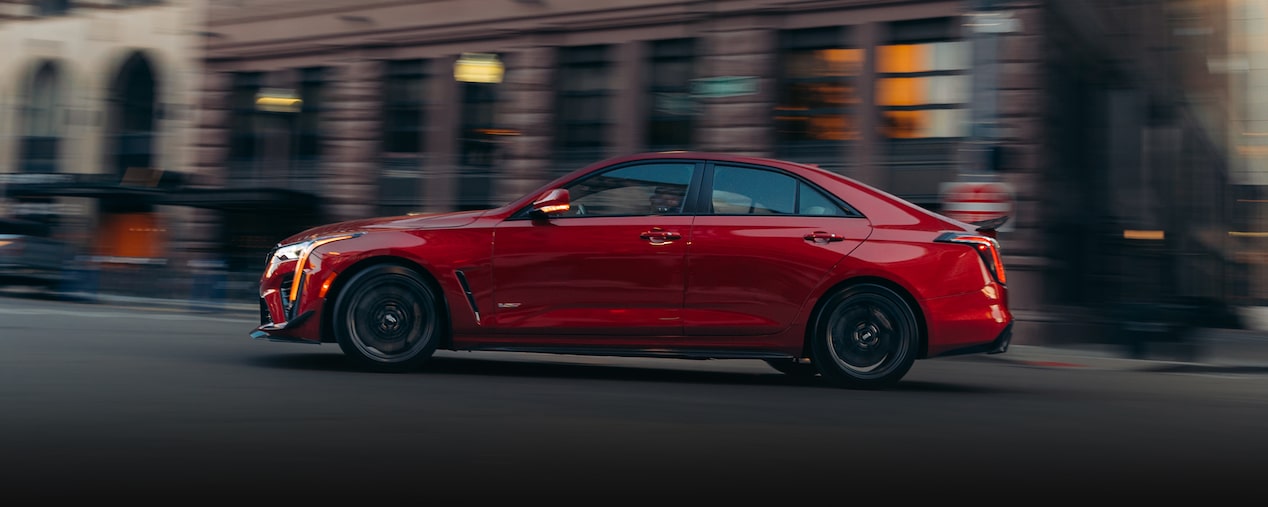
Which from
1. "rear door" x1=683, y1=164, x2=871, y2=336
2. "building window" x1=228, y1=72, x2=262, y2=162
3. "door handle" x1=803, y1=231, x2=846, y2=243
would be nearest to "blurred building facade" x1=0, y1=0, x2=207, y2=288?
"building window" x1=228, y1=72, x2=262, y2=162

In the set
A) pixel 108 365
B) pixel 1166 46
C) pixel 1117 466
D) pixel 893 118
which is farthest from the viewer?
pixel 1166 46

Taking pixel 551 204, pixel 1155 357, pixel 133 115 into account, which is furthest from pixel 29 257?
pixel 1155 357

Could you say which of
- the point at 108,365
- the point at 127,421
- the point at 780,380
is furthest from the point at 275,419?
the point at 780,380

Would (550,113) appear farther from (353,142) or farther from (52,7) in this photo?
(52,7)

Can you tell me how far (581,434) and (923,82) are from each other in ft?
46.5

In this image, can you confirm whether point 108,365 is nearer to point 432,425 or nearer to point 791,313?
point 432,425

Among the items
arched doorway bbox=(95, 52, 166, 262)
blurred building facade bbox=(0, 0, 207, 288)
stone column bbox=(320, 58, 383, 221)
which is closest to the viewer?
stone column bbox=(320, 58, 383, 221)

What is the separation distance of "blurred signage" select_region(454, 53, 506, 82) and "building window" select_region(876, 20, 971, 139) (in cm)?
733

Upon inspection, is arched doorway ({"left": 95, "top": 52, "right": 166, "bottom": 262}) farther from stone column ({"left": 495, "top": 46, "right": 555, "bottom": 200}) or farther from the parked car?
stone column ({"left": 495, "top": 46, "right": 555, "bottom": 200})

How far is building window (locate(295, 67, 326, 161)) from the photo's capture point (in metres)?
26.0

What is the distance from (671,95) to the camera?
2166cm

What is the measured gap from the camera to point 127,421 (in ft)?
19.7

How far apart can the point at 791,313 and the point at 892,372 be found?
2.39ft

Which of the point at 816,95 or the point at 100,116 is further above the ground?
the point at 816,95
